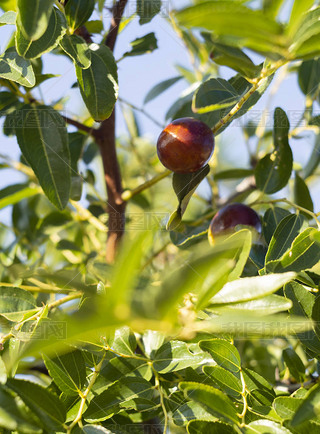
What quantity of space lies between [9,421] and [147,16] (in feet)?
2.40

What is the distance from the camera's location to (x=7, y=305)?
0.78 meters

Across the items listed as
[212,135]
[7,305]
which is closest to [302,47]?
[212,135]

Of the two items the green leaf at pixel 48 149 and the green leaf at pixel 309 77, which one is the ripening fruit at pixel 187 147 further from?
the green leaf at pixel 309 77

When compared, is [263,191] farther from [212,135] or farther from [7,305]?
[7,305]

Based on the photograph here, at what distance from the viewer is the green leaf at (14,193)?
1160 millimetres

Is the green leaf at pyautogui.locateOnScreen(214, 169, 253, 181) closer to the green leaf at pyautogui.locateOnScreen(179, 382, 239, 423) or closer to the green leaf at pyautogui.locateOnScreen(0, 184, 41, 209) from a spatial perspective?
the green leaf at pyautogui.locateOnScreen(0, 184, 41, 209)

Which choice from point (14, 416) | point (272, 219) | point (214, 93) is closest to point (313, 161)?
point (272, 219)

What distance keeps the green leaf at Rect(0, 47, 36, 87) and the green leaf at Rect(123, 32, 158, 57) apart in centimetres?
29

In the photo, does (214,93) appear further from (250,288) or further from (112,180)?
(250,288)

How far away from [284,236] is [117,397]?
338 millimetres

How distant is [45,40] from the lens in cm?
70

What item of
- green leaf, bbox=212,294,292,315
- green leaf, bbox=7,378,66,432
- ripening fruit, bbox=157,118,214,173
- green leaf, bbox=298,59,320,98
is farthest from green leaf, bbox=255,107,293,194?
green leaf, bbox=7,378,66,432

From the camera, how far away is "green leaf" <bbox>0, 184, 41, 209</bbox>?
1160mm

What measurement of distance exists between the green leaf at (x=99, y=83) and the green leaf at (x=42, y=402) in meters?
0.41
